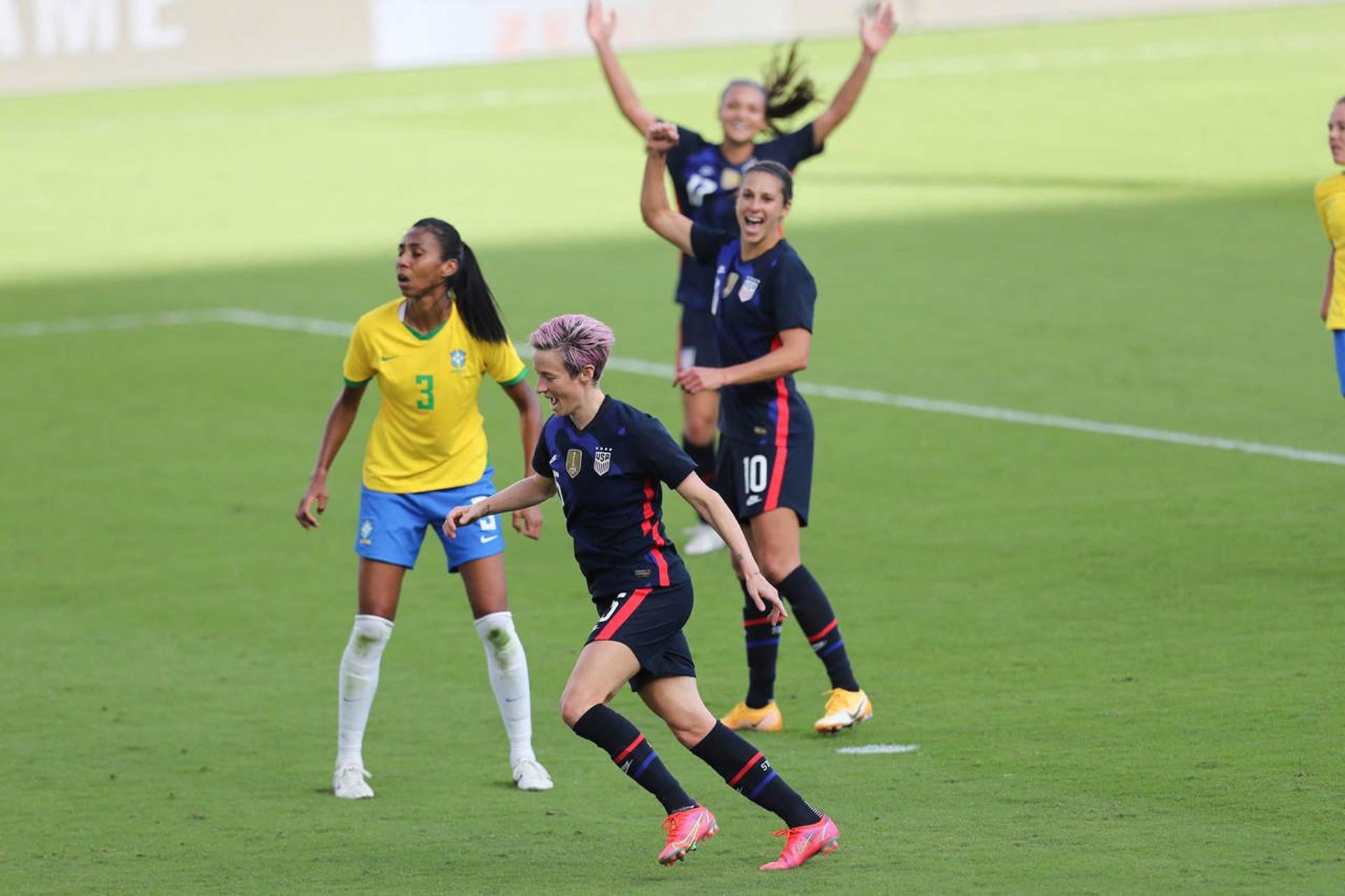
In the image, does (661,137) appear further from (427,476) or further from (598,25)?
(598,25)

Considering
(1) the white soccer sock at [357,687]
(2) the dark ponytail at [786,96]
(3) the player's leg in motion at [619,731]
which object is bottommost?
(1) the white soccer sock at [357,687]

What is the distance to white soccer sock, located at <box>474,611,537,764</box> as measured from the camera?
8609mm

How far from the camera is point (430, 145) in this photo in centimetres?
3170

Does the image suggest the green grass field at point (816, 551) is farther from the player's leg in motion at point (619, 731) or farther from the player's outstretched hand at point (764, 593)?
the player's outstretched hand at point (764, 593)

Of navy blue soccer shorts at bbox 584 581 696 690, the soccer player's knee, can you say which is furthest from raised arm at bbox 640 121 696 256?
the soccer player's knee

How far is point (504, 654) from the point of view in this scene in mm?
8633

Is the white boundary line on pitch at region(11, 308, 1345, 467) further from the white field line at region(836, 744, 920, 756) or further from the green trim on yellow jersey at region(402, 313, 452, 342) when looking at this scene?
the green trim on yellow jersey at region(402, 313, 452, 342)

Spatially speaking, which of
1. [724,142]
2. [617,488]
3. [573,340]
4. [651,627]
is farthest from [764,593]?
[724,142]

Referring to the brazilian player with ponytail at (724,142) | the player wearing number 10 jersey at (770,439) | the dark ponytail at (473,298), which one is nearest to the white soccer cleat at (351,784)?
the player wearing number 10 jersey at (770,439)

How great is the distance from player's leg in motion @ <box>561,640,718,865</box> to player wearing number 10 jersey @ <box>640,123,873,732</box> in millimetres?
1924

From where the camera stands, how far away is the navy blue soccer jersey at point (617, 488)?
709 cm

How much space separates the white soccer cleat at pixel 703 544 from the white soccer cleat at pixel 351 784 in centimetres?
424

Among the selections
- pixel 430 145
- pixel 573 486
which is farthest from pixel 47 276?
pixel 573 486

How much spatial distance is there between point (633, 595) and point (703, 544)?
5450 millimetres
